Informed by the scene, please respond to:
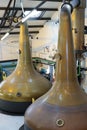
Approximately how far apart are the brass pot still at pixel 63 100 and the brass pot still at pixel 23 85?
481 millimetres

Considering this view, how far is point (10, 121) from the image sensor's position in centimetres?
183

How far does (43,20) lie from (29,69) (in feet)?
28.7

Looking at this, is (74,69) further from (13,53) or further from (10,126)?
(13,53)

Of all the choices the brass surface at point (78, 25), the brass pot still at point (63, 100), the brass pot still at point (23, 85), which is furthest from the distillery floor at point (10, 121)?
the brass surface at point (78, 25)

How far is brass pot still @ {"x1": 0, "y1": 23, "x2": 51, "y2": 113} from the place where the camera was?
182cm

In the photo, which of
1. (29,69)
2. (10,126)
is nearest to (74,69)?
(29,69)

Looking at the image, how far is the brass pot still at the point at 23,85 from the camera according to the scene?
1823 millimetres

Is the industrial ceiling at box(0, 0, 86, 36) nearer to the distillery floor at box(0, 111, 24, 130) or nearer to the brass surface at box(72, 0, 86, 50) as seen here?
the brass surface at box(72, 0, 86, 50)

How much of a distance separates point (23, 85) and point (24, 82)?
0.03 metres

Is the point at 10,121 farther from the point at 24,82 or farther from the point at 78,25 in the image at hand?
the point at 78,25

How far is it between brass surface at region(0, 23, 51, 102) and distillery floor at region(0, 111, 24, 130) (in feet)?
0.55

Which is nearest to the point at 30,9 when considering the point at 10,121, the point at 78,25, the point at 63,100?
the point at 78,25

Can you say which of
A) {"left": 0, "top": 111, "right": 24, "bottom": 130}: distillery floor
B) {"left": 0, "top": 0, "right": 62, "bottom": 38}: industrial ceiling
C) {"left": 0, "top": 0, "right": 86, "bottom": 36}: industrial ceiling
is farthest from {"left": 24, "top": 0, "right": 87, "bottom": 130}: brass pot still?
{"left": 0, "top": 0, "right": 62, "bottom": 38}: industrial ceiling

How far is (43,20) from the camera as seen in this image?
10.3 meters
